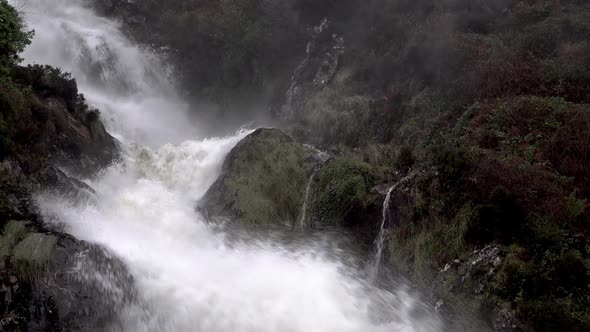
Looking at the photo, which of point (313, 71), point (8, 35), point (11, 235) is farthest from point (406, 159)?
point (313, 71)

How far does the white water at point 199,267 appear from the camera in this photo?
8094mm

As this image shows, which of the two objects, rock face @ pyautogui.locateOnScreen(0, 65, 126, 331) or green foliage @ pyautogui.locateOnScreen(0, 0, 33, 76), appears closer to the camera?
rock face @ pyautogui.locateOnScreen(0, 65, 126, 331)

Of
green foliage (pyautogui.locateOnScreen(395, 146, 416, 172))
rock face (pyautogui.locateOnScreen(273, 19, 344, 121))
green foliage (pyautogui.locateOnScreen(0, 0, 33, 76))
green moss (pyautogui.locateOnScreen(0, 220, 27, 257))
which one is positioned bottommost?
green moss (pyautogui.locateOnScreen(0, 220, 27, 257))

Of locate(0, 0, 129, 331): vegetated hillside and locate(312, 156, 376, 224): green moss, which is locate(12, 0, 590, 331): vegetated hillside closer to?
locate(312, 156, 376, 224): green moss

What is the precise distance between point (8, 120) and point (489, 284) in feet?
36.9

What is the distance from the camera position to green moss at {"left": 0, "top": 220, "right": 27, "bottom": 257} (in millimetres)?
7734

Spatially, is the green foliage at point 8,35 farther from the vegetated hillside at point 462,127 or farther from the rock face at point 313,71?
the rock face at point 313,71

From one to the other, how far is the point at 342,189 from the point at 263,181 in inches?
129

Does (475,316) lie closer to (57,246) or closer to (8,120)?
(57,246)

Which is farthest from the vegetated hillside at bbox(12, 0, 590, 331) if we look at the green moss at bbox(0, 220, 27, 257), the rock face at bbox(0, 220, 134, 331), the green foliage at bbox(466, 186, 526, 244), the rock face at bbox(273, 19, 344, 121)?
the green moss at bbox(0, 220, 27, 257)

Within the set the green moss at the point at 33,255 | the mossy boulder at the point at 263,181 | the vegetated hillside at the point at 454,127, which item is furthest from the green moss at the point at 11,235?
the vegetated hillside at the point at 454,127

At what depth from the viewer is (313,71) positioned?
846 inches

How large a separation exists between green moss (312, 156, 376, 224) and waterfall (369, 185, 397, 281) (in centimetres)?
79

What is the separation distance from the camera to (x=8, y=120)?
10.5 metres
